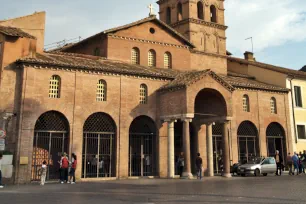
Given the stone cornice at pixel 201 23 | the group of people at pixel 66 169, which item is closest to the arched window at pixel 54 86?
the group of people at pixel 66 169

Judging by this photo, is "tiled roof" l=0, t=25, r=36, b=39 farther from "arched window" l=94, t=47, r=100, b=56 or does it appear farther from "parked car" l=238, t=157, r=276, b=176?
"parked car" l=238, t=157, r=276, b=176

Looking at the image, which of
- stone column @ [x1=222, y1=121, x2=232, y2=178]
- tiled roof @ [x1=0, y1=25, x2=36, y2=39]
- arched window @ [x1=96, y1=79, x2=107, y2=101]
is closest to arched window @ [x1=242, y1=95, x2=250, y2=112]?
stone column @ [x1=222, y1=121, x2=232, y2=178]

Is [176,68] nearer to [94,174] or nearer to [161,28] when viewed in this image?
[161,28]

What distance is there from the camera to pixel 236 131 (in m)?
27.4

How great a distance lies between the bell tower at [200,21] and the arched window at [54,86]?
50.3 feet

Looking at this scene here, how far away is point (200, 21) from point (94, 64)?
14.7 metres

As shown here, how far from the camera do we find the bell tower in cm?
3269

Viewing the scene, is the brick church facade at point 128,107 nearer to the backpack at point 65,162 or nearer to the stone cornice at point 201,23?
the backpack at point 65,162

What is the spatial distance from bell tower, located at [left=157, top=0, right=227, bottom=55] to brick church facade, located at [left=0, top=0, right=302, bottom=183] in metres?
3.11

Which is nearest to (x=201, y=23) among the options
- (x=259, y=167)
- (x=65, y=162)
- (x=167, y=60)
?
(x=167, y=60)

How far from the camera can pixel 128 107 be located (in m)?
22.8

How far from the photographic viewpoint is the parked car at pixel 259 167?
24.3 m

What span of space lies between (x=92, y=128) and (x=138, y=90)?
13.6 ft

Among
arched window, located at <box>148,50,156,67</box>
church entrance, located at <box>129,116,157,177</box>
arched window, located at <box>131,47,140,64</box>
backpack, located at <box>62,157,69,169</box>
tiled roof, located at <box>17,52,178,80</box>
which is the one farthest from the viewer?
arched window, located at <box>148,50,156,67</box>
